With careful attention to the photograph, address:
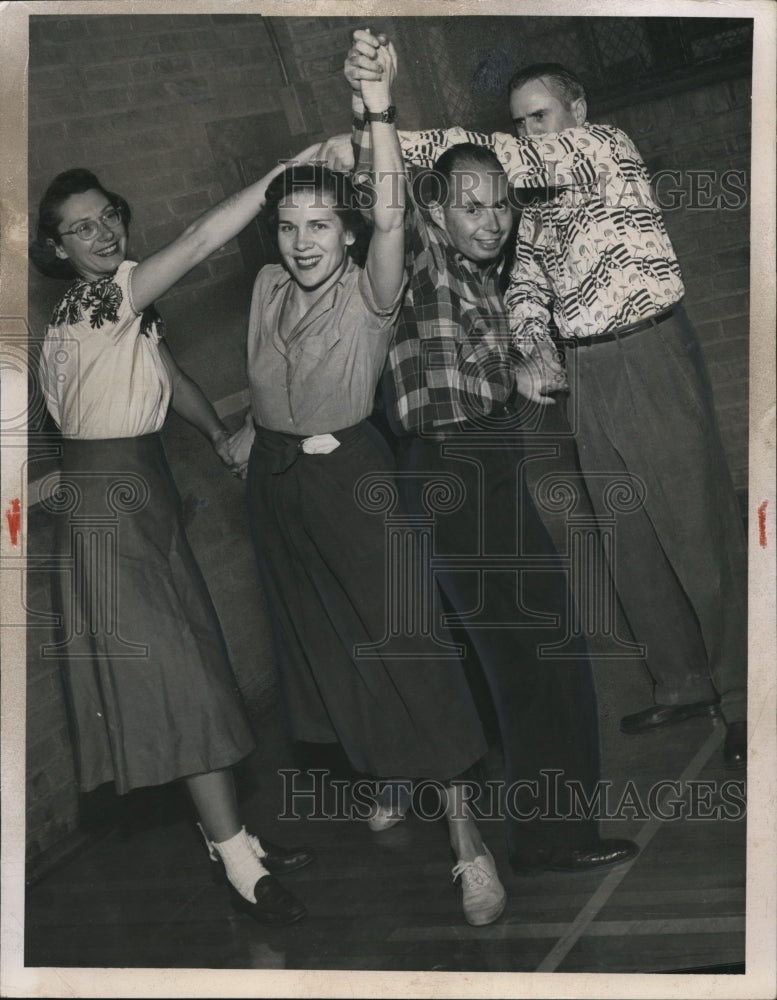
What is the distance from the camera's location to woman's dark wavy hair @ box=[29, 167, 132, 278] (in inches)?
119

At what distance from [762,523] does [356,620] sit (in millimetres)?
1017

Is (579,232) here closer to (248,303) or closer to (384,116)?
(384,116)

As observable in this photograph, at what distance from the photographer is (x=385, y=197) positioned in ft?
9.62

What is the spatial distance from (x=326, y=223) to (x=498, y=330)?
1.56 ft

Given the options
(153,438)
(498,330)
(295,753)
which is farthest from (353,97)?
(295,753)

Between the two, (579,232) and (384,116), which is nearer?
(384,116)

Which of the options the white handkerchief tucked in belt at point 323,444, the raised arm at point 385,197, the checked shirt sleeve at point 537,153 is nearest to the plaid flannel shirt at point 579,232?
the checked shirt sleeve at point 537,153

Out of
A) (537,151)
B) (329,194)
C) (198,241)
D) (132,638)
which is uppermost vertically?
(537,151)

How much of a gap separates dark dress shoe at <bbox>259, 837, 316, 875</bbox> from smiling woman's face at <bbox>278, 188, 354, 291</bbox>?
1.33 metres

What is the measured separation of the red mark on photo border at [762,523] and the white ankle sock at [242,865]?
4.71ft

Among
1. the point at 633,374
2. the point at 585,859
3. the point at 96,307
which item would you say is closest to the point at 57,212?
the point at 96,307

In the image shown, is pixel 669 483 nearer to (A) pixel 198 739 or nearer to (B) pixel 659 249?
(B) pixel 659 249

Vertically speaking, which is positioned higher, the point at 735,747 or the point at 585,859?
the point at 735,747

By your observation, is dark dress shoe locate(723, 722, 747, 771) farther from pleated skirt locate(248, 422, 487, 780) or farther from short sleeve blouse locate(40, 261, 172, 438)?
short sleeve blouse locate(40, 261, 172, 438)
